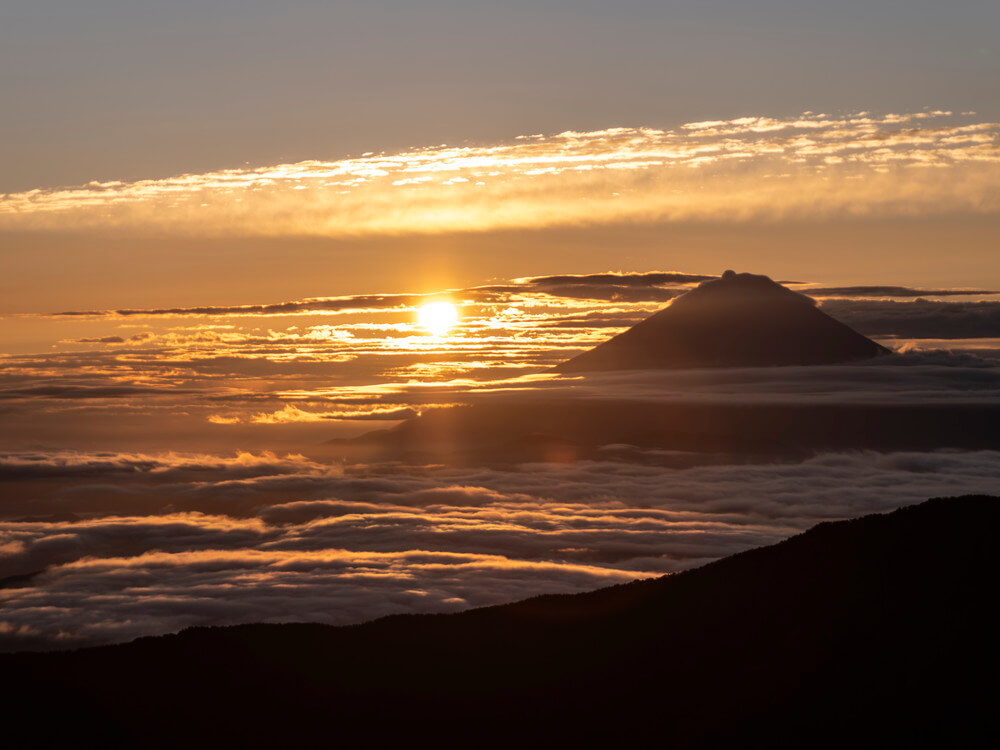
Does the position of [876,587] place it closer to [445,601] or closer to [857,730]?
[857,730]

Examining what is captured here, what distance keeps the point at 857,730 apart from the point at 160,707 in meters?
87.1

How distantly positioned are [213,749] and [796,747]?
215 feet

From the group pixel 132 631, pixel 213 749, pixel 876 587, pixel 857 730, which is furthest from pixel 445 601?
pixel 857 730

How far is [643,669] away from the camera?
126 metres

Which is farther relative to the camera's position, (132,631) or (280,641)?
(132,631)

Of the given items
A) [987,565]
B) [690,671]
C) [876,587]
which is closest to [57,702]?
[690,671]

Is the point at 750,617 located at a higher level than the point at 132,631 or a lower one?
higher

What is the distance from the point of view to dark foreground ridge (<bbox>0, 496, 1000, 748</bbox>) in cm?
10944

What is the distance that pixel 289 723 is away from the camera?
128375 millimetres

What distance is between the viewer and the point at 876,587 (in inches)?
5044

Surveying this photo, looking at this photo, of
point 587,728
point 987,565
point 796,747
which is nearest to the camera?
point 796,747

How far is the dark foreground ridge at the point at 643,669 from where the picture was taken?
10944 cm

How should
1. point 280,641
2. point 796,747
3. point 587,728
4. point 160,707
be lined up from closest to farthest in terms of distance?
point 796,747 < point 587,728 < point 160,707 < point 280,641

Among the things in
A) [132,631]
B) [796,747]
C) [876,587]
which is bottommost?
[132,631]
